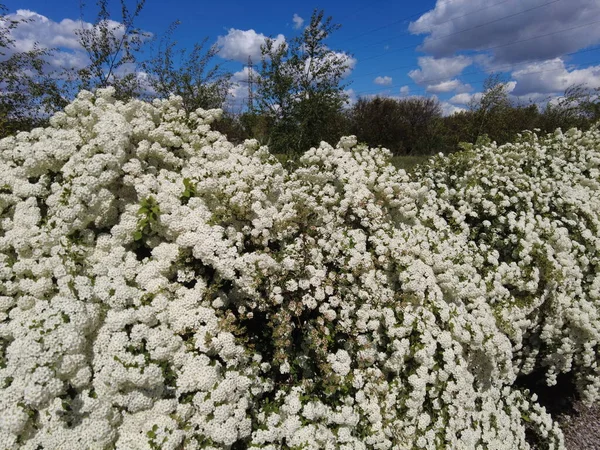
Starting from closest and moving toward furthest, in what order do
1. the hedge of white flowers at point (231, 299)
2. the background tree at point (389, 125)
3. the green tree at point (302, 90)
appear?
1. the hedge of white flowers at point (231, 299)
2. the green tree at point (302, 90)
3. the background tree at point (389, 125)

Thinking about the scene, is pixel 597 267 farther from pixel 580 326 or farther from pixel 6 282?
pixel 6 282

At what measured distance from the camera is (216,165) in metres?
3.67

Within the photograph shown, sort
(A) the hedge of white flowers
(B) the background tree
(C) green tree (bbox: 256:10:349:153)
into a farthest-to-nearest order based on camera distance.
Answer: (B) the background tree < (C) green tree (bbox: 256:10:349:153) < (A) the hedge of white flowers

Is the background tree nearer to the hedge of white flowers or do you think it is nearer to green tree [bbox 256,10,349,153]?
green tree [bbox 256,10,349,153]

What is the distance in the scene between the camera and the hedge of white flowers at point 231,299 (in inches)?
105

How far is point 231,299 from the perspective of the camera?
3.37 meters

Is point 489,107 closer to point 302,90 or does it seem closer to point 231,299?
point 302,90

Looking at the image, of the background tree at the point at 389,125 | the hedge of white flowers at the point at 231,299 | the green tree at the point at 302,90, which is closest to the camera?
the hedge of white flowers at the point at 231,299

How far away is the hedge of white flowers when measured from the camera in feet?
8.79

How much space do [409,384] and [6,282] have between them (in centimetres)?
340

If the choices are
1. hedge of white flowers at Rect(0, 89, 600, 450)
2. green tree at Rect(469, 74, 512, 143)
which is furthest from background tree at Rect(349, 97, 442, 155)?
hedge of white flowers at Rect(0, 89, 600, 450)

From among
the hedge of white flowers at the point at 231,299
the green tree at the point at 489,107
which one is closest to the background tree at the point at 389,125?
the green tree at the point at 489,107

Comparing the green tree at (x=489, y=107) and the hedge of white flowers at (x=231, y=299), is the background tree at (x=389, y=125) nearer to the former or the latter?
the green tree at (x=489, y=107)

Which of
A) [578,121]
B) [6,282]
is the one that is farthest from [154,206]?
[578,121]
